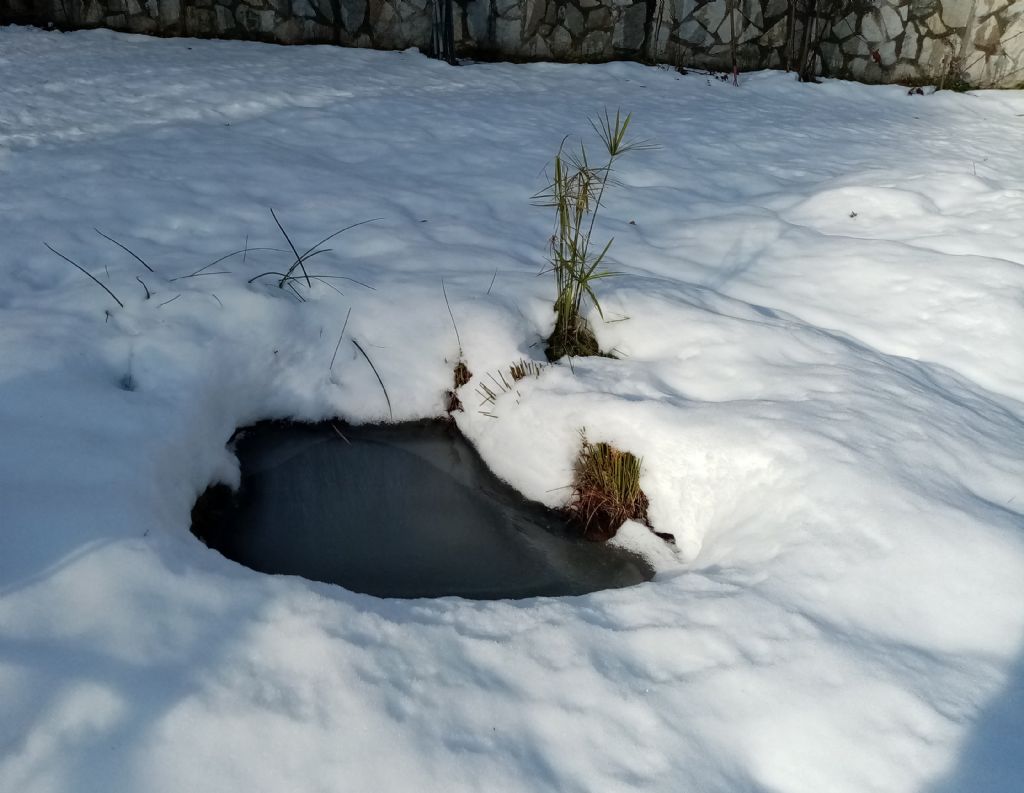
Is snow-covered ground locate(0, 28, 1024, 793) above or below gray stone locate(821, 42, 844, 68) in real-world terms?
below

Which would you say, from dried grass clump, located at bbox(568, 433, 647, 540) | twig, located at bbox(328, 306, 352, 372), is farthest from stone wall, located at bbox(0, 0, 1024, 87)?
dried grass clump, located at bbox(568, 433, 647, 540)

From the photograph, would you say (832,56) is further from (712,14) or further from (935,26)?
(712,14)

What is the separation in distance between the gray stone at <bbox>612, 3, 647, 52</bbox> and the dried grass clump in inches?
205

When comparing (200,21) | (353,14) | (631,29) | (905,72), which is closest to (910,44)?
(905,72)

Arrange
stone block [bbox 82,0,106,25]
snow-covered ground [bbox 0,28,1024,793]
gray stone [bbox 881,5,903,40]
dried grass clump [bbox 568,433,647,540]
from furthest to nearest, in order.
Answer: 1. gray stone [bbox 881,5,903,40]
2. stone block [bbox 82,0,106,25]
3. dried grass clump [bbox 568,433,647,540]
4. snow-covered ground [bbox 0,28,1024,793]

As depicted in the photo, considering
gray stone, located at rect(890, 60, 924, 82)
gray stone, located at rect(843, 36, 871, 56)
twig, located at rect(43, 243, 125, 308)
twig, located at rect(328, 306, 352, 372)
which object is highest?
gray stone, located at rect(843, 36, 871, 56)

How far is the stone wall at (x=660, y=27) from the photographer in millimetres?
6145

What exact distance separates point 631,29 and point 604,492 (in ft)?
17.6

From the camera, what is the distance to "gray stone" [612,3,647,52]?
634cm

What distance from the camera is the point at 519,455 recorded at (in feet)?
7.23

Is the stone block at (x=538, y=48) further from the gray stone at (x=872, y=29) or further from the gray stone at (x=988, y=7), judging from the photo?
the gray stone at (x=988, y=7)

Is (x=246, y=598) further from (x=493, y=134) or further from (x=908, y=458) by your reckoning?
(x=493, y=134)

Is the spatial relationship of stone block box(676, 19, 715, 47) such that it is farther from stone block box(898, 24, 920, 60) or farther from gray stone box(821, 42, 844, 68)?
stone block box(898, 24, 920, 60)

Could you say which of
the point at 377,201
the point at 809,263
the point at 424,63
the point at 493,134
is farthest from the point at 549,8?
the point at 809,263
